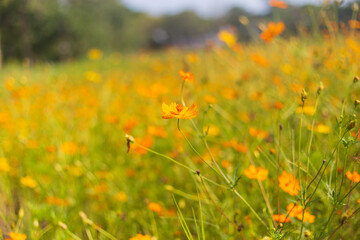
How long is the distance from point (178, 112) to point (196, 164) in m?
0.67

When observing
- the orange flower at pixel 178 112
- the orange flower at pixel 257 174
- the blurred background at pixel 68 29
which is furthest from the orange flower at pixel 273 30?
the blurred background at pixel 68 29

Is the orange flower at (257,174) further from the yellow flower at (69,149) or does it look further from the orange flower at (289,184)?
the yellow flower at (69,149)

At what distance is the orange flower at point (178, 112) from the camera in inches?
20.4

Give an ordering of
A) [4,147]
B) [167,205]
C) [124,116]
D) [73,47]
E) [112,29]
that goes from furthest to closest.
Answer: [112,29] < [73,47] < [124,116] < [4,147] < [167,205]

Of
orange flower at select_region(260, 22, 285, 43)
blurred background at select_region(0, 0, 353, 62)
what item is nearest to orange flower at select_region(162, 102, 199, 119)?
orange flower at select_region(260, 22, 285, 43)

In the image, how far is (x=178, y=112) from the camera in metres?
0.55

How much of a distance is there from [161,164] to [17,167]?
668mm

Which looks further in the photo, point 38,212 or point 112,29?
point 112,29

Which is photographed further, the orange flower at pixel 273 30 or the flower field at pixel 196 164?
the orange flower at pixel 273 30

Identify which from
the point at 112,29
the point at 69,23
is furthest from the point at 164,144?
the point at 112,29

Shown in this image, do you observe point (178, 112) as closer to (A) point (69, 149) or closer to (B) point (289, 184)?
(B) point (289, 184)

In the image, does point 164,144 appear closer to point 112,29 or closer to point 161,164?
point 161,164

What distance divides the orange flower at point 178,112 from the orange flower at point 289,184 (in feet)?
0.85

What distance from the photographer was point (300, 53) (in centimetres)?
121
